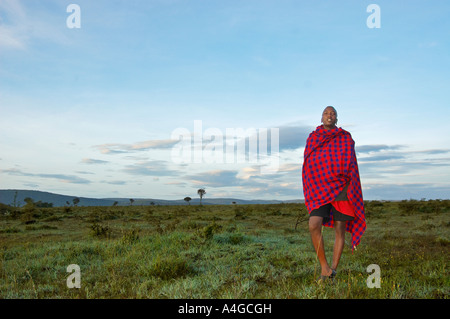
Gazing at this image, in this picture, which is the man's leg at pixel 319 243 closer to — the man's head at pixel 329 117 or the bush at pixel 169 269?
the man's head at pixel 329 117

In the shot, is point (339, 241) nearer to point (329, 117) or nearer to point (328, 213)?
point (328, 213)

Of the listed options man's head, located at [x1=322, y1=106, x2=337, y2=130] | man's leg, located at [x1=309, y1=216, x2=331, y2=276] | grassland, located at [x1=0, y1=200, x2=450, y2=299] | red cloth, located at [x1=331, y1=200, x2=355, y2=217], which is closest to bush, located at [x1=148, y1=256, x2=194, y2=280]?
grassland, located at [x1=0, y1=200, x2=450, y2=299]

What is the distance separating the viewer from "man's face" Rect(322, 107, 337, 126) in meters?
5.14

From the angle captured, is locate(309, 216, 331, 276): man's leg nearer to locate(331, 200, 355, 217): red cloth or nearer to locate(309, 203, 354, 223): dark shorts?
locate(309, 203, 354, 223): dark shorts

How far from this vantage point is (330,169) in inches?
193

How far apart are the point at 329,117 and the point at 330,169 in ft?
2.69

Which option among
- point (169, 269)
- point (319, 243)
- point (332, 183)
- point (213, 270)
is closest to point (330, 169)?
point (332, 183)

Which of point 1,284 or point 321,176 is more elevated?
point 321,176

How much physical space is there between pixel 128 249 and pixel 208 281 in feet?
11.3

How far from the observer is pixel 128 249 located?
297 inches

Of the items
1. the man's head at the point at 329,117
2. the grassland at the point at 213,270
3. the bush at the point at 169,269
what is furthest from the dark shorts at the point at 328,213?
the bush at the point at 169,269

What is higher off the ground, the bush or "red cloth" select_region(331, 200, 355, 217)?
"red cloth" select_region(331, 200, 355, 217)
